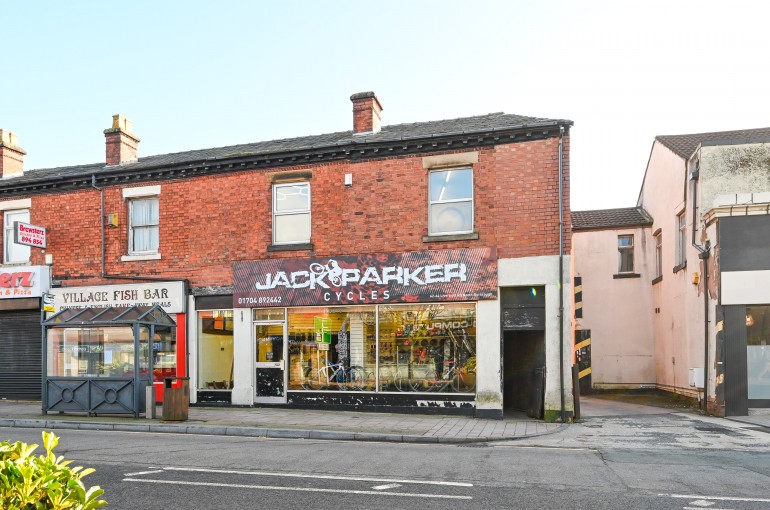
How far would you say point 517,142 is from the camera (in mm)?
15008

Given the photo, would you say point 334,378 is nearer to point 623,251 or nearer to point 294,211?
point 294,211

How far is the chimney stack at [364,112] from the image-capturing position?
17.2 metres

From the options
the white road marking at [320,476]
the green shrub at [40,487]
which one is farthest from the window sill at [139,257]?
the green shrub at [40,487]

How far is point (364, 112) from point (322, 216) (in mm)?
3253

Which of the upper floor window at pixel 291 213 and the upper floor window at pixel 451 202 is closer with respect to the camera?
the upper floor window at pixel 451 202

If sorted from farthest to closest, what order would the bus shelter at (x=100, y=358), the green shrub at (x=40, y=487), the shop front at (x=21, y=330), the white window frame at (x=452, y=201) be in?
1. the shop front at (x=21, y=330)
2. the white window frame at (x=452, y=201)
3. the bus shelter at (x=100, y=358)
4. the green shrub at (x=40, y=487)

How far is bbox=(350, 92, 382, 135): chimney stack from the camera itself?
17188 millimetres

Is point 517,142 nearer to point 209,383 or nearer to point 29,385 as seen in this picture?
point 209,383

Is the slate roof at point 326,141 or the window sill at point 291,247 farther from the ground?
the slate roof at point 326,141

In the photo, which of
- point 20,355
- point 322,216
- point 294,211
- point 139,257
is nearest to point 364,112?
point 322,216

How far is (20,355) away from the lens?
748 inches

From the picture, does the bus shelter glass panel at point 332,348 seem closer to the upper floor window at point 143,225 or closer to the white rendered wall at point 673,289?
the upper floor window at point 143,225

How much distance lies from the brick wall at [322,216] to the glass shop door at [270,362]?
71.5 inches

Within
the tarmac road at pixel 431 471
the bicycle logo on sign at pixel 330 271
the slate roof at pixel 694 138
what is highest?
the slate roof at pixel 694 138
